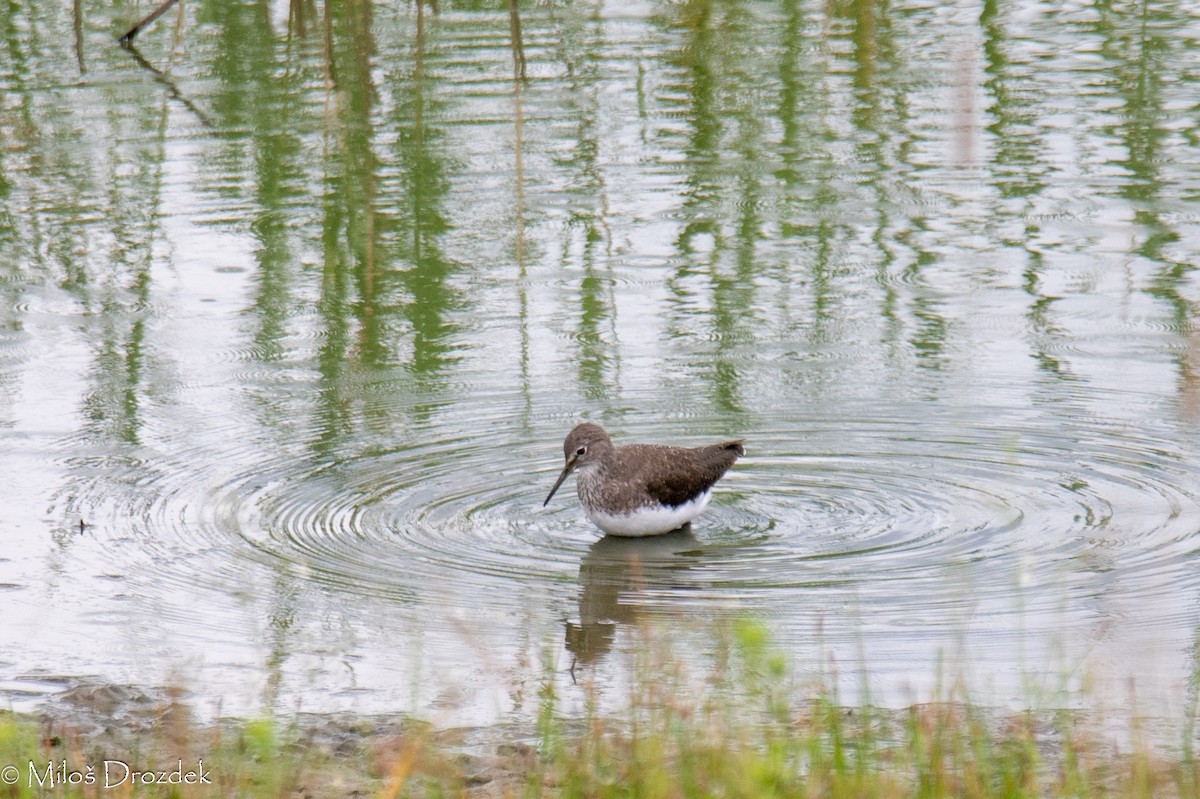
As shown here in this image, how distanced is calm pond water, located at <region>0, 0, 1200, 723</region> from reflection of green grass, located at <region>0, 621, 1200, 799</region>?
1.11 feet

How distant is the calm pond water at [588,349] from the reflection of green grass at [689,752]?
0.34 m

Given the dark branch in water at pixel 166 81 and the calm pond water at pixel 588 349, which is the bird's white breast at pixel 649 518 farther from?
the dark branch in water at pixel 166 81

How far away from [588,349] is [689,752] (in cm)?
645

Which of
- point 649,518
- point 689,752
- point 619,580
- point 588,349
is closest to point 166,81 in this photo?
point 588,349

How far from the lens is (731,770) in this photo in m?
5.02

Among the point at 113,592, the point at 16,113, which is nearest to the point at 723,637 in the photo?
the point at 113,592

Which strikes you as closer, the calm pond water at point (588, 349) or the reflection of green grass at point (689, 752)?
the reflection of green grass at point (689, 752)

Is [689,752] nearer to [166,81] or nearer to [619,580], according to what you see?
[619,580]

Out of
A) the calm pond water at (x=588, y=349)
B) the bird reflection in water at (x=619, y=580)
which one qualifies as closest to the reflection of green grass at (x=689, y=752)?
the calm pond water at (x=588, y=349)

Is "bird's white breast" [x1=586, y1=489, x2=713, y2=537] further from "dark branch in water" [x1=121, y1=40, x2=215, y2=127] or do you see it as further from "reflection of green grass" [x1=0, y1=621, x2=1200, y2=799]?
"dark branch in water" [x1=121, y1=40, x2=215, y2=127]

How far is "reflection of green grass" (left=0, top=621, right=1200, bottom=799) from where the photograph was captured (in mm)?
5098

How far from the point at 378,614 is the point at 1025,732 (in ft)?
11.3

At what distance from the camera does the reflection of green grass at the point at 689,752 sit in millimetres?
5098

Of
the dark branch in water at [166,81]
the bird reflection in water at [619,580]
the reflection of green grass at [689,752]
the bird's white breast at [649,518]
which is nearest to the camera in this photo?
the reflection of green grass at [689,752]
